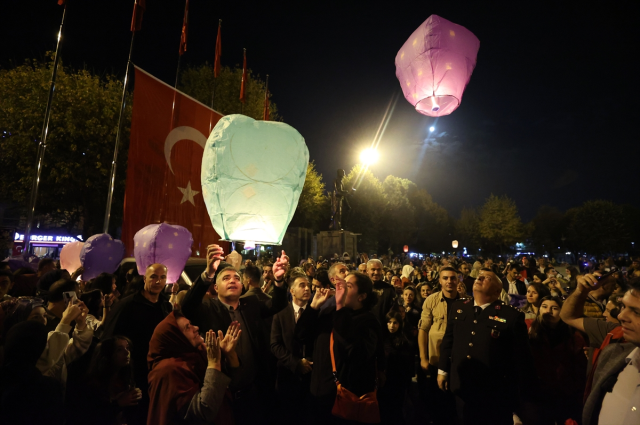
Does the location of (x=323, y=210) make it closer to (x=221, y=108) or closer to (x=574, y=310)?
(x=221, y=108)

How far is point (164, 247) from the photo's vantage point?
4.58 meters

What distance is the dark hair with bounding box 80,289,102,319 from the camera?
3914 millimetres

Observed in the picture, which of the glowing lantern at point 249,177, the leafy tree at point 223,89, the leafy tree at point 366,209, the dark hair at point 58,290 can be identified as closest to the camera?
the glowing lantern at point 249,177

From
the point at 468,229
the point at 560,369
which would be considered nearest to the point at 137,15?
the point at 560,369

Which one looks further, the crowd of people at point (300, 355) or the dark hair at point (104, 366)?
the dark hair at point (104, 366)

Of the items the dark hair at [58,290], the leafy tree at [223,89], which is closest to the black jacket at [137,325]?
the dark hair at [58,290]

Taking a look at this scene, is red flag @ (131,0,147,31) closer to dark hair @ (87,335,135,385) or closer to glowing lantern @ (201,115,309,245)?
glowing lantern @ (201,115,309,245)

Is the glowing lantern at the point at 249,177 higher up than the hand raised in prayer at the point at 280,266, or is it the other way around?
the glowing lantern at the point at 249,177

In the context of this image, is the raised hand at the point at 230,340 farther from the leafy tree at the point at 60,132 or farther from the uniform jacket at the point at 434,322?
the leafy tree at the point at 60,132

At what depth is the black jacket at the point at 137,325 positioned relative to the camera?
10.6 ft

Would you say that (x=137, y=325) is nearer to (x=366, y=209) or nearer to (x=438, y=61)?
(x=438, y=61)

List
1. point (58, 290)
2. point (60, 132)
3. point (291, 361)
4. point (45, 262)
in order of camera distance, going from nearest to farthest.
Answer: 1. point (58, 290)
2. point (291, 361)
3. point (45, 262)
4. point (60, 132)

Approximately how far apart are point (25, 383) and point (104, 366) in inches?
17.6

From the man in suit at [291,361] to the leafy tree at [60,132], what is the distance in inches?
607
